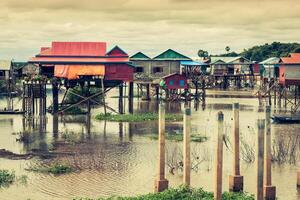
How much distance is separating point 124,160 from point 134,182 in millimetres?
4849

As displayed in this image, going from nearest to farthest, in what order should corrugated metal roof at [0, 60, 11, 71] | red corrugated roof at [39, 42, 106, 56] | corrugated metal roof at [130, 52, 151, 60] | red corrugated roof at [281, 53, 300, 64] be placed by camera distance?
red corrugated roof at [39, 42, 106, 56] → red corrugated roof at [281, 53, 300, 64] → corrugated metal roof at [130, 52, 151, 60] → corrugated metal roof at [0, 60, 11, 71]

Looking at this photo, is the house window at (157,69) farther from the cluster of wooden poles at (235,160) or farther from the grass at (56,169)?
the cluster of wooden poles at (235,160)

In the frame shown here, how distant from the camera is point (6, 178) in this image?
24.5 m

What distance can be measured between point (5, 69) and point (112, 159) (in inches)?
1430

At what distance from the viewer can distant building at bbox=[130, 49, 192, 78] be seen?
200 ft

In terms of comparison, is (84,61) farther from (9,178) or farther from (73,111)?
(9,178)

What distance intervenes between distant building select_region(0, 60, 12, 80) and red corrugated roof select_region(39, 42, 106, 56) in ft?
48.3

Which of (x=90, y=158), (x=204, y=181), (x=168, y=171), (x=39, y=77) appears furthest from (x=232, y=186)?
(x=39, y=77)

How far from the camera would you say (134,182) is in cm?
2442

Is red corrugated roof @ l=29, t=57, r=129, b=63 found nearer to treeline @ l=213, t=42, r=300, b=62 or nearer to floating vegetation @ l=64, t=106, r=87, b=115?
floating vegetation @ l=64, t=106, r=87, b=115

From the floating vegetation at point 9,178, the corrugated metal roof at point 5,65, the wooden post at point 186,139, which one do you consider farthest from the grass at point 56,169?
the corrugated metal roof at point 5,65

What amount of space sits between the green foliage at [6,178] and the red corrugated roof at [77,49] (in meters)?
23.8

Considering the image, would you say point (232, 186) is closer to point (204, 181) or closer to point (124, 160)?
point (204, 181)

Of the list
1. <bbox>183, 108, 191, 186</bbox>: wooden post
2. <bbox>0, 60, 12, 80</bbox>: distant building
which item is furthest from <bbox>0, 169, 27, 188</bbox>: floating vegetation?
<bbox>0, 60, 12, 80</bbox>: distant building
